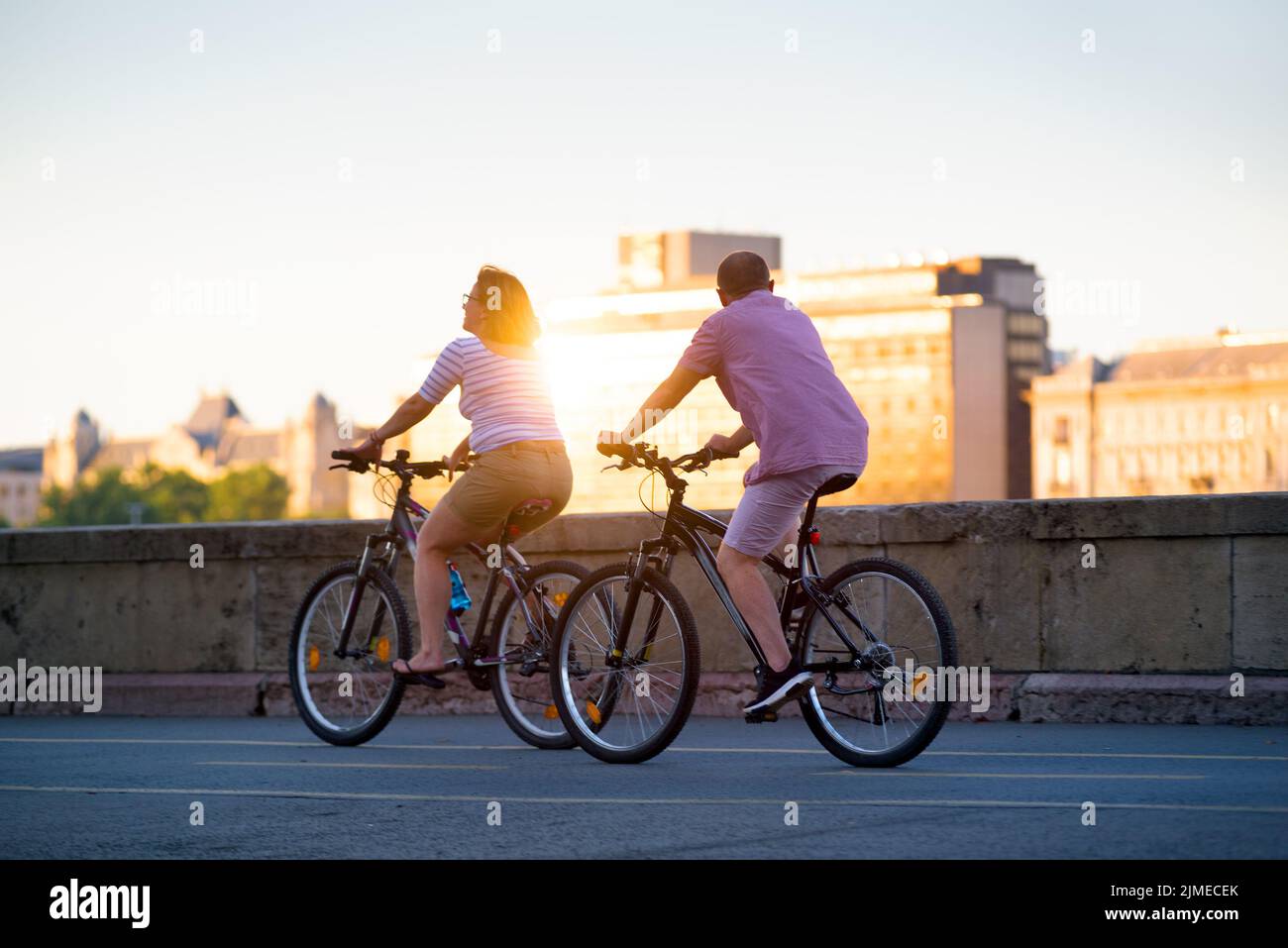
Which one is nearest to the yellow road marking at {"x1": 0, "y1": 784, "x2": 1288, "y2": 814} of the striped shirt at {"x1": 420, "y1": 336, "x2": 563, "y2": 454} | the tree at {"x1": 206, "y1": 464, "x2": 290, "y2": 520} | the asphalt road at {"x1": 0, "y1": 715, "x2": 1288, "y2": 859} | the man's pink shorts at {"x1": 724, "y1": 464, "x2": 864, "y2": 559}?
the asphalt road at {"x1": 0, "y1": 715, "x2": 1288, "y2": 859}

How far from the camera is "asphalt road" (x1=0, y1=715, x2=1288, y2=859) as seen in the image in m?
4.98

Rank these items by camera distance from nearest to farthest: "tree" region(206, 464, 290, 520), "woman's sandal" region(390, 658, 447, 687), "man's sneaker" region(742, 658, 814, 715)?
"man's sneaker" region(742, 658, 814, 715)
"woman's sandal" region(390, 658, 447, 687)
"tree" region(206, 464, 290, 520)

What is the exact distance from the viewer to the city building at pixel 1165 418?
136 meters

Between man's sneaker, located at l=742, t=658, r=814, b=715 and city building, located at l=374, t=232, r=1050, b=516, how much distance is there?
11193cm

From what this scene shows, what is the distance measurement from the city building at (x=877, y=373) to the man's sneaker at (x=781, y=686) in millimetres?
111926

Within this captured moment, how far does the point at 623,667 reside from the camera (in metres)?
7.11

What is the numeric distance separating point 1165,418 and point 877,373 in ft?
77.0

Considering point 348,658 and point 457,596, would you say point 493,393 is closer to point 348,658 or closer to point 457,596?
point 457,596

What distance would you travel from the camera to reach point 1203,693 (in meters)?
8.35

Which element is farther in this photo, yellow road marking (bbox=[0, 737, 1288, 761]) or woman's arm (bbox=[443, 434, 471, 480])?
woman's arm (bbox=[443, 434, 471, 480])

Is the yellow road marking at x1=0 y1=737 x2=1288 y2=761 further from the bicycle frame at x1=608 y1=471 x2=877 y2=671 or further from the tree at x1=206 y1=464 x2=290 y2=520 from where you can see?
the tree at x1=206 y1=464 x2=290 y2=520

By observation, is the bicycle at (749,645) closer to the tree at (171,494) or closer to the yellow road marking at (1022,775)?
the yellow road marking at (1022,775)

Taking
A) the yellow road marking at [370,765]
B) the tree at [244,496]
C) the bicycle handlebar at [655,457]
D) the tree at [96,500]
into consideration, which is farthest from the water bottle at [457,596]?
the tree at [244,496]
